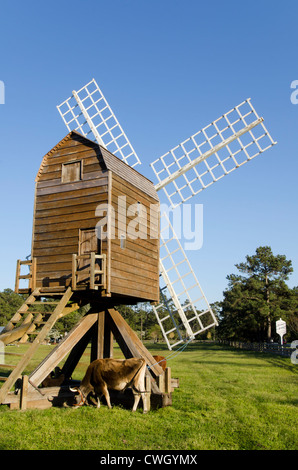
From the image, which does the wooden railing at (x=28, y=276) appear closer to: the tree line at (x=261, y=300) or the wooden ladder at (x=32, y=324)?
the wooden ladder at (x=32, y=324)

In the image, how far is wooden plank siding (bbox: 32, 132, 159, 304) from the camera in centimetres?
1206

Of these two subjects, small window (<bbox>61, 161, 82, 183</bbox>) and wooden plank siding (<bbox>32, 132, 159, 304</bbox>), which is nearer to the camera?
wooden plank siding (<bbox>32, 132, 159, 304</bbox>)

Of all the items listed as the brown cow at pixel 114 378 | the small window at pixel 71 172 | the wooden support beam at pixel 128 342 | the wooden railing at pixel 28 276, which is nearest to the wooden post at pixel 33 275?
the wooden railing at pixel 28 276

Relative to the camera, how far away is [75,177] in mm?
12852

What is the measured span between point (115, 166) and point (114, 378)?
616cm

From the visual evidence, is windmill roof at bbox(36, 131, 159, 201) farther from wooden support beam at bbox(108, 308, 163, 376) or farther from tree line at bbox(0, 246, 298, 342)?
tree line at bbox(0, 246, 298, 342)

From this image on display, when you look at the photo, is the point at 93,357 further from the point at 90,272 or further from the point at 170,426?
the point at 170,426

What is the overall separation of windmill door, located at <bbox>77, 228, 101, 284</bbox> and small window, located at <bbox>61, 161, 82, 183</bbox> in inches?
70.1

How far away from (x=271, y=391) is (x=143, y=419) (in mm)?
6011

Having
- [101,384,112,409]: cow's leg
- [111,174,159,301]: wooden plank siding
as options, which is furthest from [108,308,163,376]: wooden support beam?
[101,384,112,409]: cow's leg

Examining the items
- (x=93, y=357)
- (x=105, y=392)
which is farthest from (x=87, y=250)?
(x=105, y=392)

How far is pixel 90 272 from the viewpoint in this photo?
35.9 ft
